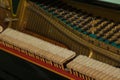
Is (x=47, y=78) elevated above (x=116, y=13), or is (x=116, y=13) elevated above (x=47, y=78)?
(x=116, y=13)

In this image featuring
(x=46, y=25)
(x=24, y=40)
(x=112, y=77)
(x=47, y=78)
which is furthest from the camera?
(x=46, y=25)

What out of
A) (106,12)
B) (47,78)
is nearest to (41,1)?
(106,12)

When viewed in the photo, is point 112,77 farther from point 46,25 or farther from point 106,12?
point 46,25

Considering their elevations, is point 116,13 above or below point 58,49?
above

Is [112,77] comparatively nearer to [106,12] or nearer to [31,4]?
[106,12]

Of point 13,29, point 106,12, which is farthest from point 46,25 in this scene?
point 106,12

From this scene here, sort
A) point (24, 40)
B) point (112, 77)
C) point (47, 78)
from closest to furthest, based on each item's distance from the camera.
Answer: point (112, 77), point (47, 78), point (24, 40)

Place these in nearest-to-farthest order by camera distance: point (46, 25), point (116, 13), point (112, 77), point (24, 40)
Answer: point (112, 77)
point (116, 13)
point (24, 40)
point (46, 25)

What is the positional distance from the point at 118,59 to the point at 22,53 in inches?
29.0

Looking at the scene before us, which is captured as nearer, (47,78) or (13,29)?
(47,78)

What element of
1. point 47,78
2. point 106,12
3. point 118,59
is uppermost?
point 106,12

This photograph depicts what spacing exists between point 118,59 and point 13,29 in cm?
101

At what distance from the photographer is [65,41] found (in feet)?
7.89

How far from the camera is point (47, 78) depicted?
205cm
